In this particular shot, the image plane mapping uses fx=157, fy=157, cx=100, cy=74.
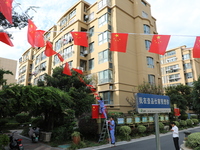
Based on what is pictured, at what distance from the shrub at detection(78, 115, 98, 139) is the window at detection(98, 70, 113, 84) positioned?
31.0 feet

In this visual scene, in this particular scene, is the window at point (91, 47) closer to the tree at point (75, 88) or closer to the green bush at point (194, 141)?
the tree at point (75, 88)

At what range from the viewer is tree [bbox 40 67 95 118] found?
44.4 feet

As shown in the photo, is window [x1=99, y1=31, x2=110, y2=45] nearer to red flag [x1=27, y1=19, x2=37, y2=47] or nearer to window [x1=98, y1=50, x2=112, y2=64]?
window [x1=98, y1=50, x2=112, y2=64]

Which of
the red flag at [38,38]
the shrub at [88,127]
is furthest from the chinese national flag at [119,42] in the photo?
the shrub at [88,127]

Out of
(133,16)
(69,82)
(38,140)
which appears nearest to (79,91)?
(69,82)

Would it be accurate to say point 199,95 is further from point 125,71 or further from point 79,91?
point 79,91

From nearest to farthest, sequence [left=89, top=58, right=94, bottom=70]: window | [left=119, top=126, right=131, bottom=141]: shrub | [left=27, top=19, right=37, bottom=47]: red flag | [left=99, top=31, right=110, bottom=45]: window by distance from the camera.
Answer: [left=27, top=19, right=37, bottom=47]: red flag, [left=119, top=126, right=131, bottom=141]: shrub, [left=99, top=31, right=110, bottom=45]: window, [left=89, top=58, right=94, bottom=70]: window

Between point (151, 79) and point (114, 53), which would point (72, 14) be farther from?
point (151, 79)

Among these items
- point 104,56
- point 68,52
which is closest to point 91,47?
point 104,56

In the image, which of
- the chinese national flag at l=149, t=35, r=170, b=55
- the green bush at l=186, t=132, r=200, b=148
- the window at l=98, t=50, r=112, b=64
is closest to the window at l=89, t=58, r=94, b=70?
the window at l=98, t=50, r=112, b=64

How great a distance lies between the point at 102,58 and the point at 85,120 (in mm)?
11831

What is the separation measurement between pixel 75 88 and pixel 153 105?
36.1ft

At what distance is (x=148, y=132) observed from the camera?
46.9 ft

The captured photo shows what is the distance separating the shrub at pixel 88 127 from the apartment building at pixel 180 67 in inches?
1672
